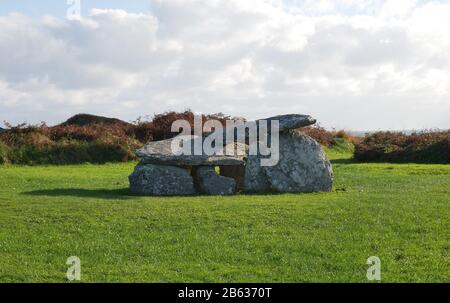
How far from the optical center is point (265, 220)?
49.0ft

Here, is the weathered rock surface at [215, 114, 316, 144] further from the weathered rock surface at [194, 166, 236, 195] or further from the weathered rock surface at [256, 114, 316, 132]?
the weathered rock surface at [194, 166, 236, 195]

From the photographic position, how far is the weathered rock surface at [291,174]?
21.2m

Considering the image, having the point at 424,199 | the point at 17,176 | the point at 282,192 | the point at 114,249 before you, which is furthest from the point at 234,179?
the point at 114,249

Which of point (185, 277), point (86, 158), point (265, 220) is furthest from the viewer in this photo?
point (86, 158)

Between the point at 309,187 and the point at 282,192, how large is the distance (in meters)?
0.98

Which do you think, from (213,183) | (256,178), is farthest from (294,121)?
(213,183)

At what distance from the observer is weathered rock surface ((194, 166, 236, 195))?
2066cm

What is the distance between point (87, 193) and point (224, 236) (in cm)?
737

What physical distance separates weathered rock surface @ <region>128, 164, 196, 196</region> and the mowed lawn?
1144 millimetres

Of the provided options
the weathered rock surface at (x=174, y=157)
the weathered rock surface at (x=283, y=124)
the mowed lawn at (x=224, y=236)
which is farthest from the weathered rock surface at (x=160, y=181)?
the weathered rock surface at (x=283, y=124)

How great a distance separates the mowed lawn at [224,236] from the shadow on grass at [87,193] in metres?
0.06

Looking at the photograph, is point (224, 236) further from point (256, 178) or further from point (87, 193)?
point (256, 178)

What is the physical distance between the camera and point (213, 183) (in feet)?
68.2
